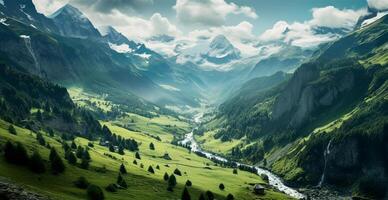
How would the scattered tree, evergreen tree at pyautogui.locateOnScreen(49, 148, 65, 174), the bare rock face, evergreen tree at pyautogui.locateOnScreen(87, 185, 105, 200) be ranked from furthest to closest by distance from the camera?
evergreen tree at pyautogui.locateOnScreen(49, 148, 65, 174) < the scattered tree < evergreen tree at pyautogui.locateOnScreen(87, 185, 105, 200) < the bare rock face

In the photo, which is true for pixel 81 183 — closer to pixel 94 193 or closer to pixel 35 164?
pixel 94 193

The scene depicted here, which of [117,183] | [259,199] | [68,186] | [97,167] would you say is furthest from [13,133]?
[259,199]

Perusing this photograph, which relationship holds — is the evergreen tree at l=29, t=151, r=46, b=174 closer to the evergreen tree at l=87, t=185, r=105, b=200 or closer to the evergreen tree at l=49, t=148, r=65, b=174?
the evergreen tree at l=49, t=148, r=65, b=174

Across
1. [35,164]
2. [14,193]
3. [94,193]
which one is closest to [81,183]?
[94,193]

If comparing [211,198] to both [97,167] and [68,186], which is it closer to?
[97,167]

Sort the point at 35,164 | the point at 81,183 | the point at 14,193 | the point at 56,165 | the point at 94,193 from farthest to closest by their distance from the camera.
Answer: the point at 56,165
the point at 81,183
the point at 35,164
the point at 94,193
the point at 14,193

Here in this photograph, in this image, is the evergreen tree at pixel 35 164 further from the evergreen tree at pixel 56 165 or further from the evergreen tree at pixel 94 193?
the evergreen tree at pixel 94 193

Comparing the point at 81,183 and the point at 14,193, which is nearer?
the point at 14,193

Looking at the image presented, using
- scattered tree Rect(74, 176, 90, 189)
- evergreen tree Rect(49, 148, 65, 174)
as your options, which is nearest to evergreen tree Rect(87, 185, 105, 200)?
scattered tree Rect(74, 176, 90, 189)

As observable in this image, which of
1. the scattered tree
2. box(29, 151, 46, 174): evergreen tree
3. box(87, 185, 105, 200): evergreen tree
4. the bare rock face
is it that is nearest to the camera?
the bare rock face

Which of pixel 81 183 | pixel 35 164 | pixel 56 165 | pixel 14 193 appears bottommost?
pixel 14 193
